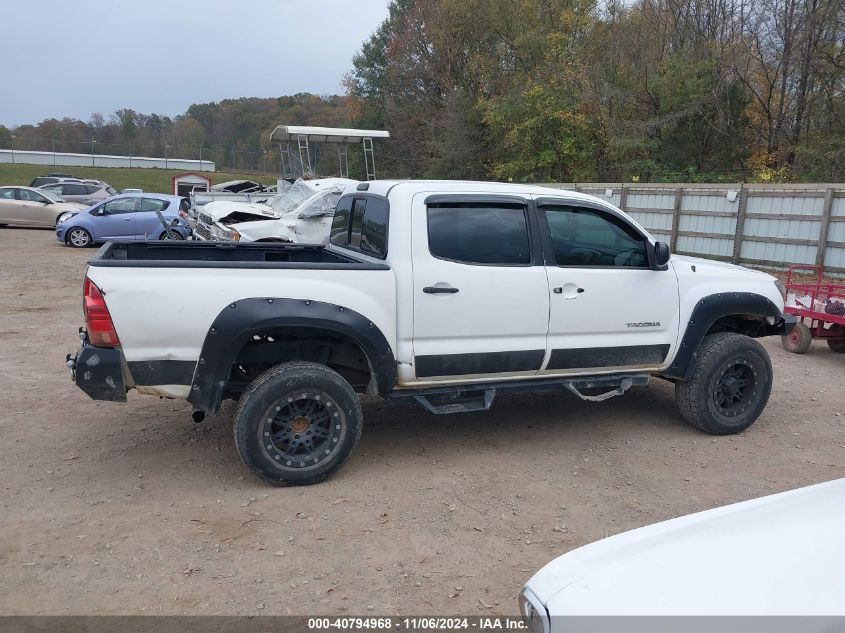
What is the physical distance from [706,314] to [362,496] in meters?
3.05

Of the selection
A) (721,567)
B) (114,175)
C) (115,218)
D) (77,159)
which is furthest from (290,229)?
(77,159)

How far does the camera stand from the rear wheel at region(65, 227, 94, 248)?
18828 mm

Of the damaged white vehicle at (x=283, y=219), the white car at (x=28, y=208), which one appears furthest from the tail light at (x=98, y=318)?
the white car at (x=28, y=208)

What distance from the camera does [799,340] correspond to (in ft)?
28.0

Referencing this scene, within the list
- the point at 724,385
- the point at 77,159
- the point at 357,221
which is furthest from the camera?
the point at 77,159

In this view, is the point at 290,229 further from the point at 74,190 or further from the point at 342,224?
the point at 74,190

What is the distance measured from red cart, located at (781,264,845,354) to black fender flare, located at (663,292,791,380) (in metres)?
2.83

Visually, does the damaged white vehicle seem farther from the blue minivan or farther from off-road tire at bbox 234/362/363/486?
off-road tire at bbox 234/362/363/486

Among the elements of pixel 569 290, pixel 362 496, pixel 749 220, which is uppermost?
pixel 569 290

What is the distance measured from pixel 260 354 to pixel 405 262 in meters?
1.15

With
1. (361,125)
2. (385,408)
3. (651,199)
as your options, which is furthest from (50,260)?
(361,125)

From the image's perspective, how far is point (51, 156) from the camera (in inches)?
2235

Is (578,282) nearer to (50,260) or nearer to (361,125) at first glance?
(50,260)

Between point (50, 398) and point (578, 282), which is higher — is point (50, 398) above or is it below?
below
